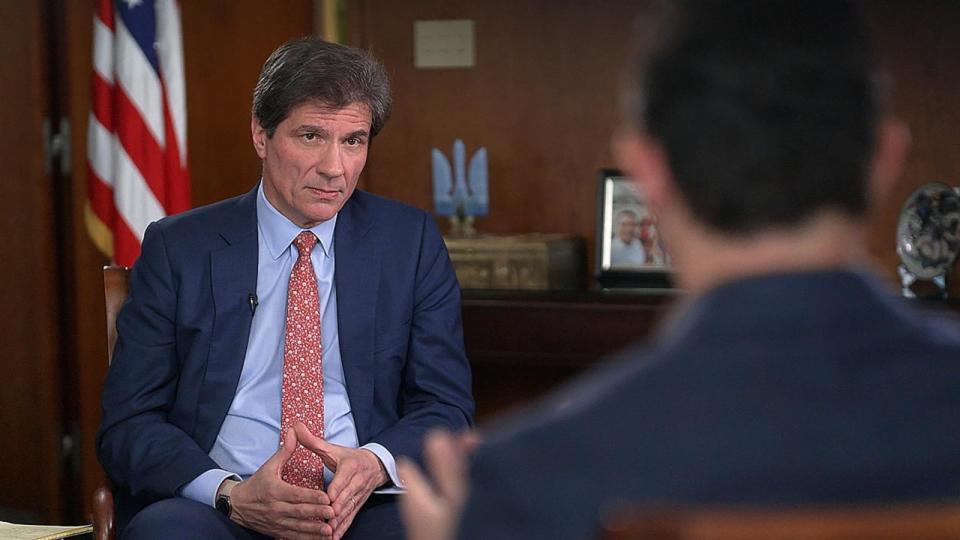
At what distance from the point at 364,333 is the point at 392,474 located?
0.97 feet

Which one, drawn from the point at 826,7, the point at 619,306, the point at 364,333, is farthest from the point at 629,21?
the point at 826,7

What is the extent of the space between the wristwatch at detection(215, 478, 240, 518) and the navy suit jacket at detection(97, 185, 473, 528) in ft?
0.20

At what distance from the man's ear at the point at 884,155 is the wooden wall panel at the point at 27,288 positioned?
3.75 m

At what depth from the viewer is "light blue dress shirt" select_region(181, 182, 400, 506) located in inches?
96.0

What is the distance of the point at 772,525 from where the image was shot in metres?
0.83

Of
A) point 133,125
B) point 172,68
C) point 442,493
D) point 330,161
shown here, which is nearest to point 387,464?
point 330,161

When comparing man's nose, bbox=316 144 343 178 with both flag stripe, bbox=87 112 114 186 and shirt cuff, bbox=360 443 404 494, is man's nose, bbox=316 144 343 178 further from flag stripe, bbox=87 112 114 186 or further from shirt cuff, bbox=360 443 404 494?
flag stripe, bbox=87 112 114 186

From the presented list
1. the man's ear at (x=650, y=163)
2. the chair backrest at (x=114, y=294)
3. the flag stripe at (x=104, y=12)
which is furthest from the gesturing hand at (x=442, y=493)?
the flag stripe at (x=104, y=12)

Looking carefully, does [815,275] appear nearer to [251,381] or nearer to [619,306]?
[251,381]

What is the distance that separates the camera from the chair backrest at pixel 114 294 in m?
2.64

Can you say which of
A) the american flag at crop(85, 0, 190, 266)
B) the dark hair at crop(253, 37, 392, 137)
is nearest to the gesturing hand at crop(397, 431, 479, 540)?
the dark hair at crop(253, 37, 392, 137)

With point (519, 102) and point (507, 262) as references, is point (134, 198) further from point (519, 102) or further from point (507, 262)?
point (519, 102)

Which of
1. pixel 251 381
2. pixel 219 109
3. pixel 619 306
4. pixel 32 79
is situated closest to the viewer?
pixel 251 381

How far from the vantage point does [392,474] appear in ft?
7.80
